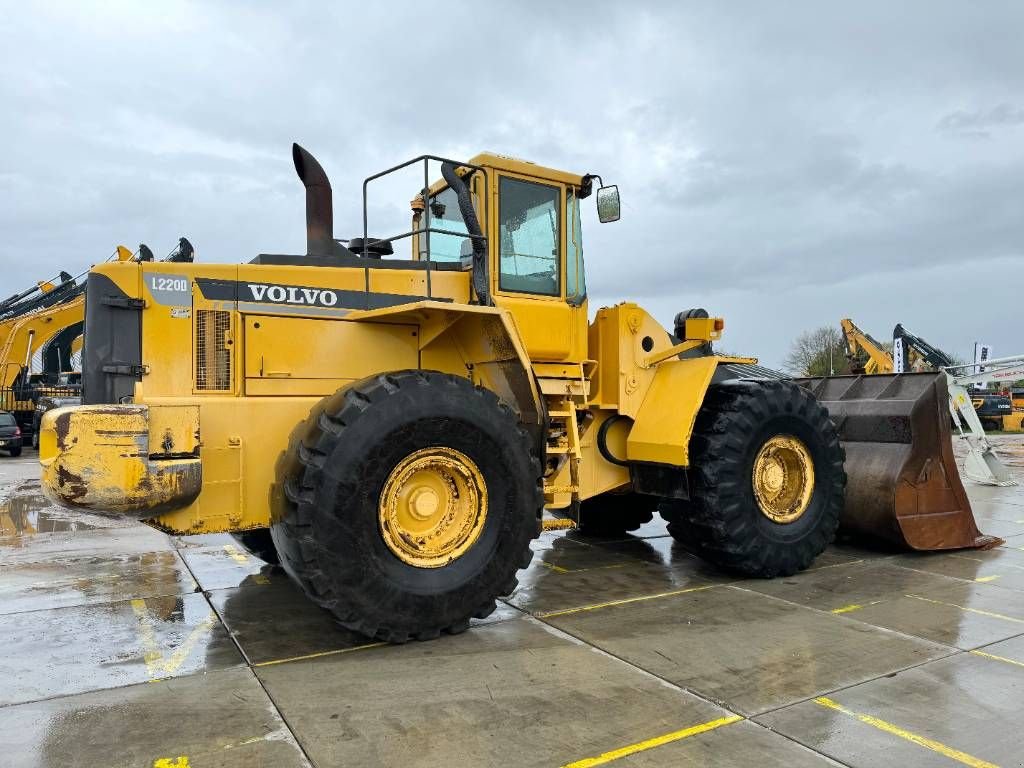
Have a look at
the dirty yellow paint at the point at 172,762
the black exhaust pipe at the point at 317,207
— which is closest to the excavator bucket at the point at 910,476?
the black exhaust pipe at the point at 317,207

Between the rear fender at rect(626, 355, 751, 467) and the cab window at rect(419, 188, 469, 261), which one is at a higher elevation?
the cab window at rect(419, 188, 469, 261)

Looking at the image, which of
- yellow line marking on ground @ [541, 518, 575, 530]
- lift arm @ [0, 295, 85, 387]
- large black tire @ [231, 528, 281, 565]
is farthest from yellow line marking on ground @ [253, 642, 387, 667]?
lift arm @ [0, 295, 85, 387]

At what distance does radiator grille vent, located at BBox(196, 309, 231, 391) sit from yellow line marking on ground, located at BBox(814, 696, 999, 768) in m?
3.84

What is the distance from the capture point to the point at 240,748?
335 centimetres

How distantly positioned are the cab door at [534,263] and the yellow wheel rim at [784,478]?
6.04ft

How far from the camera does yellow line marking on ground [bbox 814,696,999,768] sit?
3.28m

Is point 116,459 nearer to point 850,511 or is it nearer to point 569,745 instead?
point 569,745

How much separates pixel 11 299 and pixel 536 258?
2525 cm

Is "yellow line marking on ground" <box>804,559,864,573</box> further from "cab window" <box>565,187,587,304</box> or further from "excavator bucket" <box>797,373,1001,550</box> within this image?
"cab window" <box>565,187,587,304</box>

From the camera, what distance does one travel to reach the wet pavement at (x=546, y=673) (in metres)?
3.39

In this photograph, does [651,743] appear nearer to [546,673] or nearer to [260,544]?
[546,673]

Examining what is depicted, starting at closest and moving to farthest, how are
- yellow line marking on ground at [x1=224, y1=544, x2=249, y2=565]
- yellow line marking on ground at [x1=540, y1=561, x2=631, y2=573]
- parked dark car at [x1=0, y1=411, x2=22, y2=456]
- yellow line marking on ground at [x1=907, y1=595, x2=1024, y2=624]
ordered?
yellow line marking on ground at [x1=907, y1=595, x2=1024, y2=624]
yellow line marking on ground at [x1=540, y1=561, x2=631, y2=573]
yellow line marking on ground at [x1=224, y1=544, x2=249, y2=565]
parked dark car at [x1=0, y1=411, x2=22, y2=456]

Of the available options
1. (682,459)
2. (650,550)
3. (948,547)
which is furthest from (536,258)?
(948,547)

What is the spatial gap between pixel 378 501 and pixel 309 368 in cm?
113
